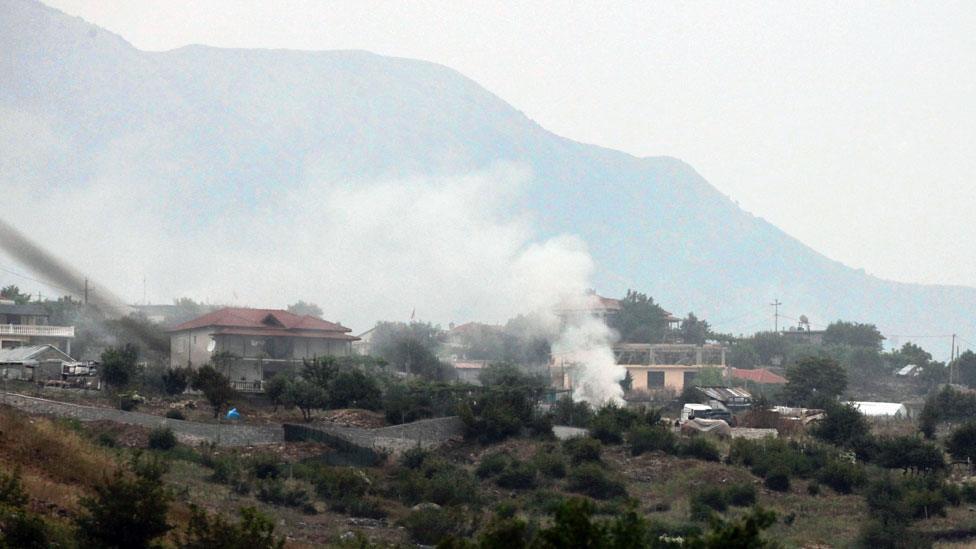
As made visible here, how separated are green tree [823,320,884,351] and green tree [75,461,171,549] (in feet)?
344

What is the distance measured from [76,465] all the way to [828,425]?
30569 millimetres

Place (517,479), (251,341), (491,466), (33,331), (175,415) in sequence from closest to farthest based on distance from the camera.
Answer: (517,479) < (491,466) < (175,415) < (251,341) < (33,331)

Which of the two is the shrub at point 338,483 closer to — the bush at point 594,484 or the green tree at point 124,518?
the bush at point 594,484

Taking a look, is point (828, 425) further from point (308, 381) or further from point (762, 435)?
point (308, 381)

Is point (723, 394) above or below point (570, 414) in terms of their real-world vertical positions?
above

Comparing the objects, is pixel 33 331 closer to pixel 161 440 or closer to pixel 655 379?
pixel 161 440

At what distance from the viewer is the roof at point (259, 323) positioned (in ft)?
234

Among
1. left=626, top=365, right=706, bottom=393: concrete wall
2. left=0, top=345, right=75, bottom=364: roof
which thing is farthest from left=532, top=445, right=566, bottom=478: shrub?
left=626, top=365, right=706, bottom=393: concrete wall

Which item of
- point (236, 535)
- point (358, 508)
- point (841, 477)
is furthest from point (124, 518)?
point (841, 477)

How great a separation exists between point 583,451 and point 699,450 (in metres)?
4.17

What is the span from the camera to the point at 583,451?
44.6m

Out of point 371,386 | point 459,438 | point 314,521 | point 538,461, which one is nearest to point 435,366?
point 371,386

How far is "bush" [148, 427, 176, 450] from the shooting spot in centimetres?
4059

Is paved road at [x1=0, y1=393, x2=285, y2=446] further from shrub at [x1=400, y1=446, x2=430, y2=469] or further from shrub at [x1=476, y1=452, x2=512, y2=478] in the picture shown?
shrub at [x1=476, y1=452, x2=512, y2=478]
